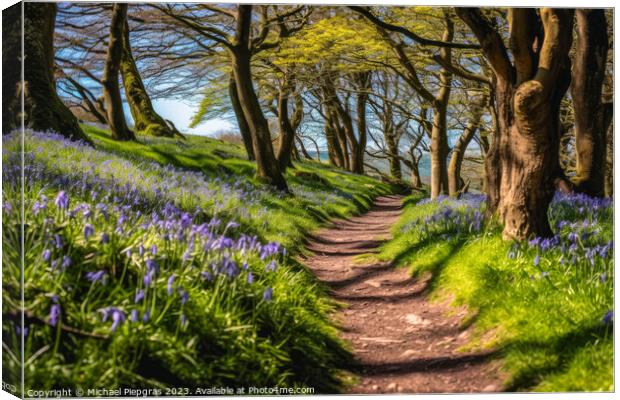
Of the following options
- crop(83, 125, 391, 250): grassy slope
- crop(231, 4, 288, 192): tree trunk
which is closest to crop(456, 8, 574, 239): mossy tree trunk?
crop(83, 125, 391, 250): grassy slope

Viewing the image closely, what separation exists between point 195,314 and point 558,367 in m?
2.36

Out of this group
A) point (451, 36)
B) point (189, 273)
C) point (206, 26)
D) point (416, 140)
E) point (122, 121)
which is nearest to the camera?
point (189, 273)

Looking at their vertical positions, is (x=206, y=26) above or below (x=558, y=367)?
above

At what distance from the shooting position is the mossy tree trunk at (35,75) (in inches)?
165

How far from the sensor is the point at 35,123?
5426mm

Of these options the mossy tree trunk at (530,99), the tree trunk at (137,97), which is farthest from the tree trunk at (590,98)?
the tree trunk at (137,97)

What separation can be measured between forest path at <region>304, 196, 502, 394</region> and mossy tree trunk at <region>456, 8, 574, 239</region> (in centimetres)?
131

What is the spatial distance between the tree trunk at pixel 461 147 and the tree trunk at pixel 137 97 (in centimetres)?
567

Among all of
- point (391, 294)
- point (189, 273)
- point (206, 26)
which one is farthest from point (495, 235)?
point (206, 26)

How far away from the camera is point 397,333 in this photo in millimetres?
4895

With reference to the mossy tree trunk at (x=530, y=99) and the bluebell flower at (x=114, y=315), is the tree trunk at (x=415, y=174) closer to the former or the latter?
the mossy tree trunk at (x=530, y=99)

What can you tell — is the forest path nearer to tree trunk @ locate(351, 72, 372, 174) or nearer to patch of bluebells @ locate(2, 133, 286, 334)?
patch of bluebells @ locate(2, 133, 286, 334)

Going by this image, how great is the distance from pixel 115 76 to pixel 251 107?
206cm

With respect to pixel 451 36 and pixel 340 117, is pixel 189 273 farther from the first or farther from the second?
pixel 451 36
